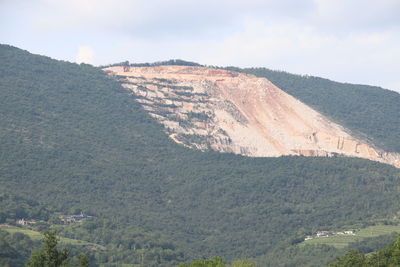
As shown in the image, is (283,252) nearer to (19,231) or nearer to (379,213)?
(379,213)

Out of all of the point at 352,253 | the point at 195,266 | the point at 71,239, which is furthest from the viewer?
the point at 71,239

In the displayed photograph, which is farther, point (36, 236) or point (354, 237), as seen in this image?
point (354, 237)

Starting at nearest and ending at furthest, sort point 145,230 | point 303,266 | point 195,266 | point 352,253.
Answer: point 195,266 → point 352,253 → point 303,266 → point 145,230

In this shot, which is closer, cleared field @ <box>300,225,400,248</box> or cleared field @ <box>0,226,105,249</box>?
cleared field @ <box>0,226,105,249</box>

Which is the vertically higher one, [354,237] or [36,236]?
[354,237]

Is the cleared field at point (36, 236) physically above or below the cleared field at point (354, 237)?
below

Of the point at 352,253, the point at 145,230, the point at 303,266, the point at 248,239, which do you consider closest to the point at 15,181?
the point at 145,230

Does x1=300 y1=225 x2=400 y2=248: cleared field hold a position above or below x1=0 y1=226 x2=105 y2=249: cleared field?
above

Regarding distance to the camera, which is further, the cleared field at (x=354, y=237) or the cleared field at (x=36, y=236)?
the cleared field at (x=354, y=237)
